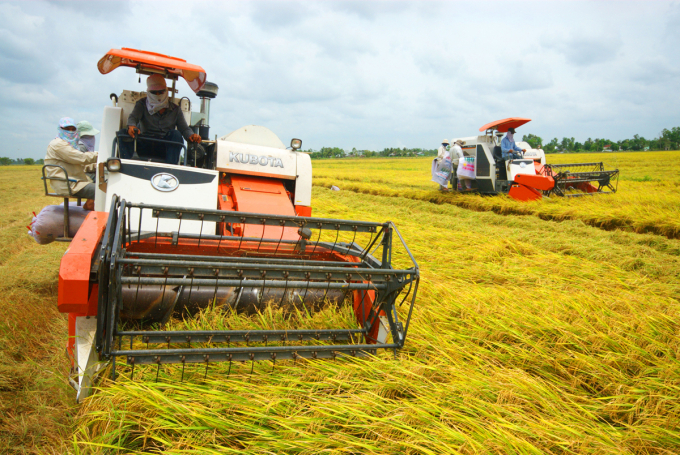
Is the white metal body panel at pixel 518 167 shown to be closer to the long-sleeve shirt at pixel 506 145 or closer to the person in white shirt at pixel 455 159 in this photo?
the long-sleeve shirt at pixel 506 145

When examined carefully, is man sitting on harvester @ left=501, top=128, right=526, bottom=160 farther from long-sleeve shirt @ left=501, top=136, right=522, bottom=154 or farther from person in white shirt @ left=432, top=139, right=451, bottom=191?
person in white shirt @ left=432, top=139, right=451, bottom=191

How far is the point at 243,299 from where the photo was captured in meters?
2.88

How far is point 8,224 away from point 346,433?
10.1m

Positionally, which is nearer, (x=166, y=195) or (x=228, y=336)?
(x=228, y=336)

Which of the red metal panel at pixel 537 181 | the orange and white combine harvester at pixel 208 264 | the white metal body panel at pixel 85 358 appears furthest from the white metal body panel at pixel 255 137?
the red metal panel at pixel 537 181


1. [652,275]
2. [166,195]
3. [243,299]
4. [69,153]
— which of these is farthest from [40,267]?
[652,275]

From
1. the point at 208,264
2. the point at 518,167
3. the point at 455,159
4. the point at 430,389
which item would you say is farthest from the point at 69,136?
the point at 455,159

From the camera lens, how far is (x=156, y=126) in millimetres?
4340

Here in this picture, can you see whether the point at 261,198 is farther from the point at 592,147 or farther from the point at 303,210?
the point at 592,147

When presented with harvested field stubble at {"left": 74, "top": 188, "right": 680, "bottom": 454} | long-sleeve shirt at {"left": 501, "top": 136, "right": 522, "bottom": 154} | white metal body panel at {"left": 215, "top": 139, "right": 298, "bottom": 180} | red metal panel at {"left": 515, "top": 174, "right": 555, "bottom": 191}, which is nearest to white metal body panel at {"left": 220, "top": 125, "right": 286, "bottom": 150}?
white metal body panel at {"left": 215, "top": 139, "right": 298, "bottom": 180}

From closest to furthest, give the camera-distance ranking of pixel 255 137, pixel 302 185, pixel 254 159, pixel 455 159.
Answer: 1. pixel 254 159
2. pixel 302 185
3. pixel 255 137
4. pixel 455 159

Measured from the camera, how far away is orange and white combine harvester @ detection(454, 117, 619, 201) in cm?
985

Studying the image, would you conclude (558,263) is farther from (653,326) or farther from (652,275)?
(653,326)

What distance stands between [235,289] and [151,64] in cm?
243
